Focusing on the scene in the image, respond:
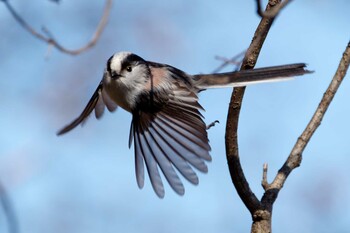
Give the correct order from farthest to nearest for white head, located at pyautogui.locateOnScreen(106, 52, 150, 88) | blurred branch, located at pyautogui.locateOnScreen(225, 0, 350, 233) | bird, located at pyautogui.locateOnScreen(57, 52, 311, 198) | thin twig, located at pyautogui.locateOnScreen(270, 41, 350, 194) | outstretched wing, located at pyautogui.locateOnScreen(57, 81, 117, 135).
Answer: outstretched wing, located at pyautogui.locateOnScreen(57, 81, 117, 135) < white head, located at pyautogui.locateOnScreen(106, 52, 150, 88) < bird, located at pyautogui.locateOnScreen(57, 52, 311, 198) < thin twig, located at pyautogui.locateOnScreen(270, 41, 350, 194) < blurred branch, located at pyautogui.locateOnScreen(225, 0, 350, 233)

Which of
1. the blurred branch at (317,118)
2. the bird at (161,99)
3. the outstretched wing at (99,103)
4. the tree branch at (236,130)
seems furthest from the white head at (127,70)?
the blurred branch at (317,118)

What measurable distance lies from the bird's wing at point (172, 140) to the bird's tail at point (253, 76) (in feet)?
0.38

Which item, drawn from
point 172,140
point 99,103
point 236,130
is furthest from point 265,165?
point 99,103

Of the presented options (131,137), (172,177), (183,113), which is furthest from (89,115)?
(172,177)

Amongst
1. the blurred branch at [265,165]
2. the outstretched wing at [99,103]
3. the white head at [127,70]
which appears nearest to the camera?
the blurred branch at [265,165]

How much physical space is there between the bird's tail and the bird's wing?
0.38ft

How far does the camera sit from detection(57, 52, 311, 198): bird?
238cm

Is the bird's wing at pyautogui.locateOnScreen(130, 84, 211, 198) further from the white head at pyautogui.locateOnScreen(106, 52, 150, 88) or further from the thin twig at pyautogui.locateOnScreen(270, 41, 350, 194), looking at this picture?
the thin twig at pyautogui.locateOnScreen(270, 41, 350, 194)

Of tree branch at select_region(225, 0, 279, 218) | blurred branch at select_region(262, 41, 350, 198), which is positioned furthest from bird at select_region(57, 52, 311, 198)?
blurred branch at select_region(262, 41, 350, 198)

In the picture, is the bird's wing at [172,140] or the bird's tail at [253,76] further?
the bird's tail at [253,76]

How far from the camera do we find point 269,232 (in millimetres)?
2084

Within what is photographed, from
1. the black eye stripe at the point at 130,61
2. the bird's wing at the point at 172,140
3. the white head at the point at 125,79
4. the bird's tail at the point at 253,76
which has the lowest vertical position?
the bird's wing at the point at 172,140

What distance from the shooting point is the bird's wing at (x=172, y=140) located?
7.23ft

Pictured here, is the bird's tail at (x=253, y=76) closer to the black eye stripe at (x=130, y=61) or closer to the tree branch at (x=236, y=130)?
the tree branch at (x=236, y=130)
